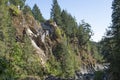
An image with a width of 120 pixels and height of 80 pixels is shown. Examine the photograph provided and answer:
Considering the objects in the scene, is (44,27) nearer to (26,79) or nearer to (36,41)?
(36,41)

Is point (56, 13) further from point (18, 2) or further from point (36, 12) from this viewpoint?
point (18, 2)

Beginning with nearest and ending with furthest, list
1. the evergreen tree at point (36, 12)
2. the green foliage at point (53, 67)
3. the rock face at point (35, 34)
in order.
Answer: the green foliage at point (53, 67), the rock face at point (35, 34), the evergreen tree at point (36, 12)

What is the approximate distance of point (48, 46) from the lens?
96688mm

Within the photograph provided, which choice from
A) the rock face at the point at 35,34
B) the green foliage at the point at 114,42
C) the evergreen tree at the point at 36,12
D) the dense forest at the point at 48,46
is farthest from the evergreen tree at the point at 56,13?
the green foliage at the point at 114,42

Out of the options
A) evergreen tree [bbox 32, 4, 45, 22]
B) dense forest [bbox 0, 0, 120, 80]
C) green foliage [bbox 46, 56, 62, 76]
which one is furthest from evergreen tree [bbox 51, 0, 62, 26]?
green foliage [bbox 46, 56, 62, 76]

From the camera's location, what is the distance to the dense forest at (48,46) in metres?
40.7

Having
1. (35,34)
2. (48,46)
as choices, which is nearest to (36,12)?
(48,46)

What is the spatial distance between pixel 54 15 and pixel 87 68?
2547 centimetres

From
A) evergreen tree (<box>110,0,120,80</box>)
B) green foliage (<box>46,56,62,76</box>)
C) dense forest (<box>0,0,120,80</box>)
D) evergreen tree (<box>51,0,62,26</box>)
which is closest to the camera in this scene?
evergreen tree (<box>110,0,120,80</box>)

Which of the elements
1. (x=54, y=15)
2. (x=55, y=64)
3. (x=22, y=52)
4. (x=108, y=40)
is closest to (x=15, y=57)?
(x=22, y=52)

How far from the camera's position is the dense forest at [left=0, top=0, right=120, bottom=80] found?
4069 centimetres

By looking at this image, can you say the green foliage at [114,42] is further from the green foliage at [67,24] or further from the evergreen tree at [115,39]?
the green foliage at [67,24]

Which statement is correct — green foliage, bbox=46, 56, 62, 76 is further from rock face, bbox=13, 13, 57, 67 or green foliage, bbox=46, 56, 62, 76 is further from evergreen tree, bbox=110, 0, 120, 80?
evergreen tree, bbox=110, 0, 120, 80

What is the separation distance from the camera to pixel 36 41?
295ft
